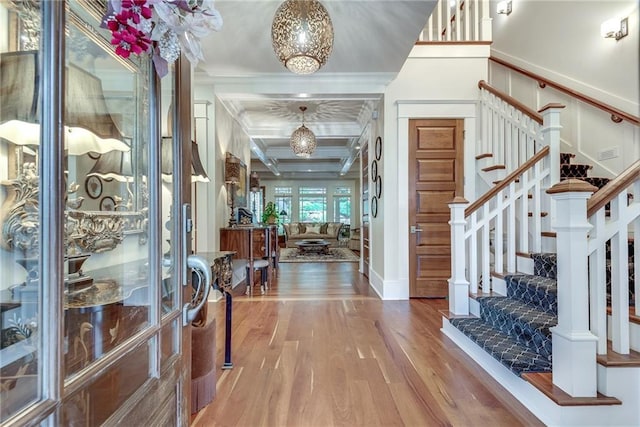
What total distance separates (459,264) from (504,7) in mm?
4798

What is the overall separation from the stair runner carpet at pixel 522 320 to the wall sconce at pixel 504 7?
453 cm

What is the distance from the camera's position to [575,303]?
5.57 ft

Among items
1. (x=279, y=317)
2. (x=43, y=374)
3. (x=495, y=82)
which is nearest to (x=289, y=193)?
(x=495, y=82)

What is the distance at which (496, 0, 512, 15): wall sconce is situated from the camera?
5434 mm

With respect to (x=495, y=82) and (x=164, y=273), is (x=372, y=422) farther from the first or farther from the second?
(x=495, y=82)

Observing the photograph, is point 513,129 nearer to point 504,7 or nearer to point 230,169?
point 504,7

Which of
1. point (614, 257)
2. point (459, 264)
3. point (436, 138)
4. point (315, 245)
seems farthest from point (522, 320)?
point (315, 245)

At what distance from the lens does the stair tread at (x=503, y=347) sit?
1.98m

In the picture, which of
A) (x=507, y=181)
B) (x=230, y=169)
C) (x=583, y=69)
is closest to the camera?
(x=507, y=181)

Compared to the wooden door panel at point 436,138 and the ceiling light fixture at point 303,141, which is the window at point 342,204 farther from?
the wooden door panel at point 436,138

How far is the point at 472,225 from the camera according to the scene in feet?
10.3

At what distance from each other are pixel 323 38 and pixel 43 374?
→ 104 inches

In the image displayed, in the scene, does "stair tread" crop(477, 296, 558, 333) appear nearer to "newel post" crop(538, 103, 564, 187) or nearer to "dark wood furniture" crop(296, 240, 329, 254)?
"newel post" crop(538, 103, 564, 187)

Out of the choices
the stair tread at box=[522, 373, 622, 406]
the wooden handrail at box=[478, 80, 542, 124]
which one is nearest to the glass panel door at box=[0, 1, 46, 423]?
the stair tread at box=[522, 373, 622, 406]
